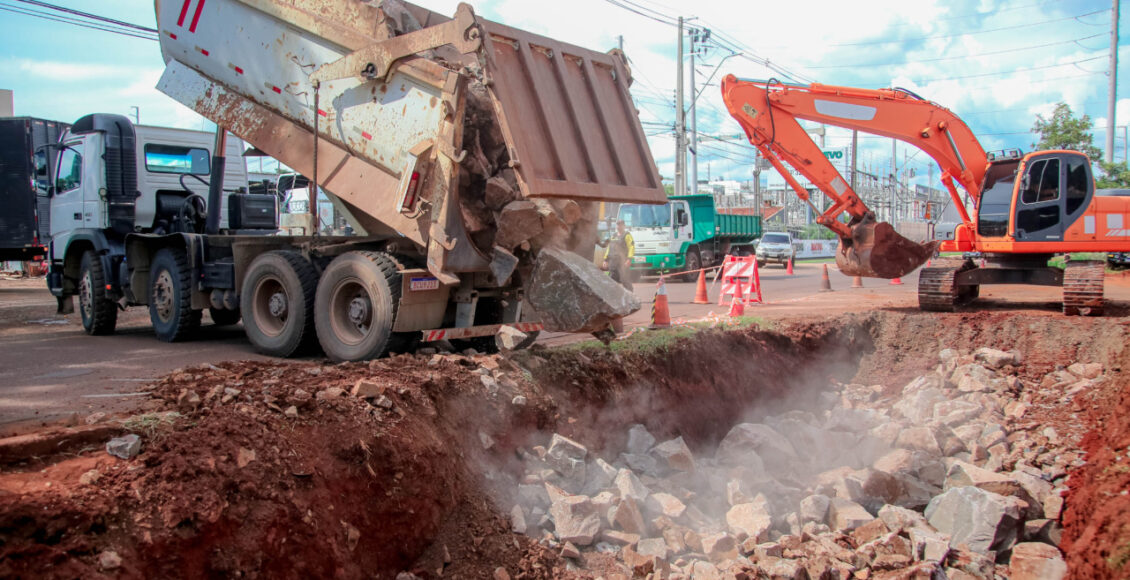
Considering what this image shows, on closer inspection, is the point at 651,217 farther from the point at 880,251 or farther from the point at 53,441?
the point at 53,441

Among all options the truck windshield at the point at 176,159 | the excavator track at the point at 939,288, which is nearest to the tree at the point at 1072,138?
the excavator track at the point at 939,288

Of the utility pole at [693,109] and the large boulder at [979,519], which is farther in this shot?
the utility pole at [693,109]

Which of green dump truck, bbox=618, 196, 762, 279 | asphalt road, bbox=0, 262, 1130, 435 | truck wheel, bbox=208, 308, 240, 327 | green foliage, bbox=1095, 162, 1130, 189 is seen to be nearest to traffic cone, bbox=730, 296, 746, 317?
asphalt road, bbox=0, 262, 1130, 435

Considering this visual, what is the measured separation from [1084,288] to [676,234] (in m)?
12.8

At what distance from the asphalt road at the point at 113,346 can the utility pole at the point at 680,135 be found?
47.1 ft

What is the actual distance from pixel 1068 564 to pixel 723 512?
234cm

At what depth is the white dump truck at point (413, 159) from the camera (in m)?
6.12

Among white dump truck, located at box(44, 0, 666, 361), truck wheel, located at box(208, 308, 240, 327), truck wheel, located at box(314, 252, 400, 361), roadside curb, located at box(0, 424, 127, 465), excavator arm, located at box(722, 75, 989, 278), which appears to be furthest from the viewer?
excavator arm, located at box(722, 75, 989, 278)

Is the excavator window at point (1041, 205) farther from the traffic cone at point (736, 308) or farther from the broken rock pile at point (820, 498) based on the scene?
the traffic cone at point (736, 308)

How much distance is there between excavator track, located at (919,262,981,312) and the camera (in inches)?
462

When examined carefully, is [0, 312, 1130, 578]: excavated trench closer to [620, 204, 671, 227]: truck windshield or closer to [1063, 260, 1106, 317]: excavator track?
[1063, 260, 1106, 317]: excavator track

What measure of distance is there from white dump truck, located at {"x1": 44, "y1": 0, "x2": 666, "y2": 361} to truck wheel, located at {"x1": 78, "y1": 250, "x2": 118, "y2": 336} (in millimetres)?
2170

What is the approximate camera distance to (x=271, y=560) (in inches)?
143

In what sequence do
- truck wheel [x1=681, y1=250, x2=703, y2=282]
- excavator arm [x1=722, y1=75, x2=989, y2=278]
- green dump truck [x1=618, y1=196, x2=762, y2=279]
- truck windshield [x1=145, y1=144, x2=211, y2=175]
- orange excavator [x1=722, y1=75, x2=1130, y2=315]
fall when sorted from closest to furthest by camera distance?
truck windshield [x1=145, y1=144, x2=211, y2=175], orange excavator [x1=722, y1=75, x2=1130, y2=315], excavator arm [x1=722, y1=75, x2=989, y2=278], green dump truck [x1=618, y1=196, x2=762, y2=279], truck wheel [x1=681, y1=250, x2=703, y2=282]
